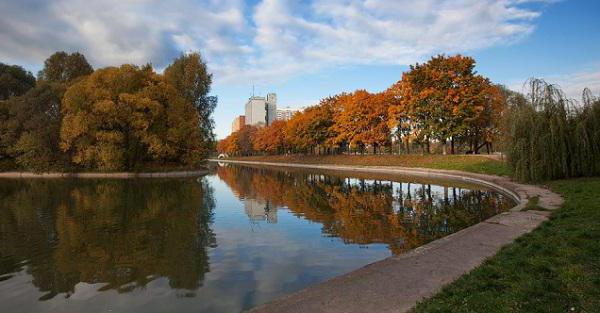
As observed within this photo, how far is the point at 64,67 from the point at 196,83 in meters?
23.2

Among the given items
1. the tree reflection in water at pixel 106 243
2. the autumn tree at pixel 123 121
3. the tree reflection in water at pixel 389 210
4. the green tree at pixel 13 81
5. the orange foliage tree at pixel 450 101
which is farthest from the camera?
the green tree at pixel 13 81

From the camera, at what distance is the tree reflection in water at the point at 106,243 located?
29.0 feet

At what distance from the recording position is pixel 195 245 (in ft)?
38.7

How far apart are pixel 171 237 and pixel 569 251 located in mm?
11159

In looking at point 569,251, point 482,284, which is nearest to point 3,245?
point 482,284

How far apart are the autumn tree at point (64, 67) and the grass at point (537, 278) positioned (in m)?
67.1

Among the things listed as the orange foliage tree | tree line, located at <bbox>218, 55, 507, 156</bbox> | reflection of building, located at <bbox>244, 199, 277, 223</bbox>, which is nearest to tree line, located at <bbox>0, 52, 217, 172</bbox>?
tree line, located at <bbox>218, 55, 507, 156</bbox>

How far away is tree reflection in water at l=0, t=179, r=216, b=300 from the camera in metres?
8.84

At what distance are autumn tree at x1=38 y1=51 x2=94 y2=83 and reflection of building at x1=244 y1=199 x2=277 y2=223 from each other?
171 ft

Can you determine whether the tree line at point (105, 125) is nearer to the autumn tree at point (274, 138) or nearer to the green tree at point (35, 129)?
the green tree at point (35, 129)

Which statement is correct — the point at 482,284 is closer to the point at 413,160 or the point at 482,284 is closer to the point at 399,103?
the point at 413,160

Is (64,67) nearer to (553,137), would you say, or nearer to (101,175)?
(101,175)

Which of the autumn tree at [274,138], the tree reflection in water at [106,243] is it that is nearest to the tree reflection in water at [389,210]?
the tree reflection in water at [106,243]

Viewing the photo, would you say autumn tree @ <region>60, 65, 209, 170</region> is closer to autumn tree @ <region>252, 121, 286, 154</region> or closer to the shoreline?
the shoreline
